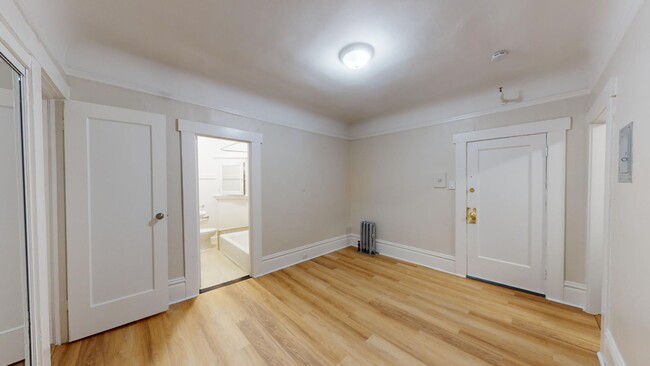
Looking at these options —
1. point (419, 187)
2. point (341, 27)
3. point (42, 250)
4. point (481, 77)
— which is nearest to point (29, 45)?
point (42, 250)

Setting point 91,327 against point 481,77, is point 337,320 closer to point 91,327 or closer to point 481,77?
point 91,327

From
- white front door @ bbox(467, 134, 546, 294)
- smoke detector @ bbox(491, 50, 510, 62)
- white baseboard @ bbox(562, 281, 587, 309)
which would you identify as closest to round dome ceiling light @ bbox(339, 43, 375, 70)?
smoke detector @ bbox(491, 50, 510, 62)

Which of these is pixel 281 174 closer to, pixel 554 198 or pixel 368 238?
pixel 368 238

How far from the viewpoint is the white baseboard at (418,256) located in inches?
120

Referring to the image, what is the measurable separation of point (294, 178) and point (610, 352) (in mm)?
3241

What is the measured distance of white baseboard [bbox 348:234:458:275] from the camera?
306 cm

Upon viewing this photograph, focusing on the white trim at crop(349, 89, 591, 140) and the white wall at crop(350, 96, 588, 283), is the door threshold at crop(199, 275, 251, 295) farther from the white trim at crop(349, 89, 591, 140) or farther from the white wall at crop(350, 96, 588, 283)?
the white trim at crop(349, 89, 591, 140)

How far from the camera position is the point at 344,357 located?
160cm

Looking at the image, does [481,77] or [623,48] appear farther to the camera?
[481,77]

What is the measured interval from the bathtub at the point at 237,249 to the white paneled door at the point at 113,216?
1050mm

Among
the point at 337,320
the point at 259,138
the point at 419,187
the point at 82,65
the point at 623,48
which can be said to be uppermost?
the point at 82,65

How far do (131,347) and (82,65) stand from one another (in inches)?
90.2

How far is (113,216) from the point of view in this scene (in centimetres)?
193

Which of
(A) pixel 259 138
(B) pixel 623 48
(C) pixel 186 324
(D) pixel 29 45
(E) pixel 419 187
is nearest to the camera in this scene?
(D) pixel 29 45
